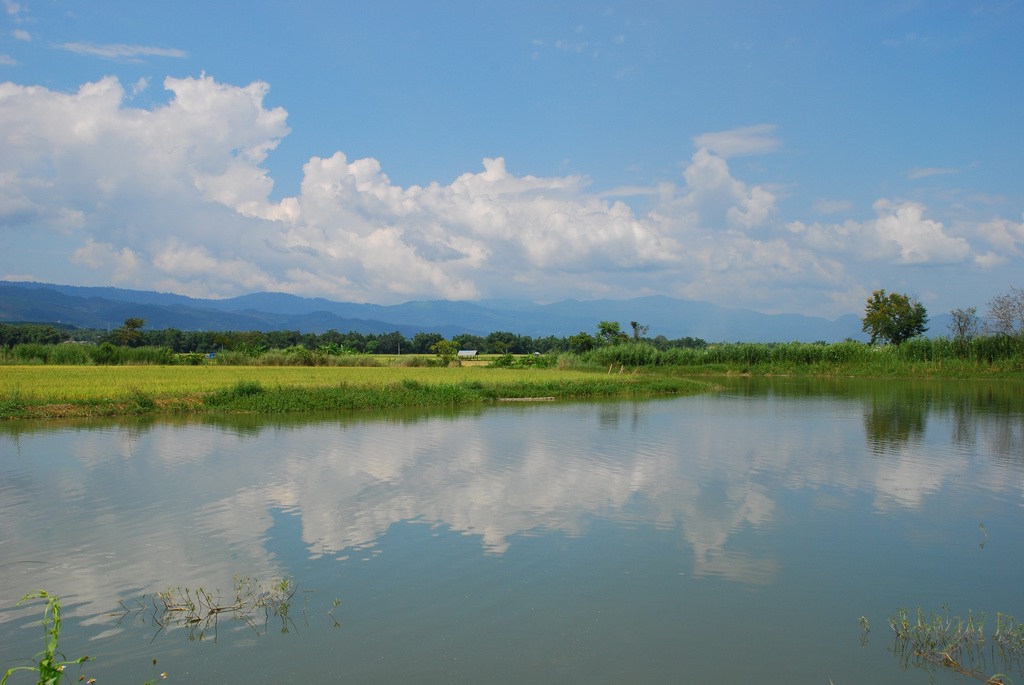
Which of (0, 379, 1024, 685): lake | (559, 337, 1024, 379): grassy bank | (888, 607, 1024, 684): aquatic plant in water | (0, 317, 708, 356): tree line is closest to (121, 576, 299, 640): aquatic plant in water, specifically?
(0, 379, 1024, 685): lake

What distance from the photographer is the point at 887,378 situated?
1567 inches

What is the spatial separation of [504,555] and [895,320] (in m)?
54.6

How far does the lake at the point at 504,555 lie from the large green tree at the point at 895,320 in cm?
4365

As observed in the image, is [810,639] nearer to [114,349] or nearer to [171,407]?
[171,407]

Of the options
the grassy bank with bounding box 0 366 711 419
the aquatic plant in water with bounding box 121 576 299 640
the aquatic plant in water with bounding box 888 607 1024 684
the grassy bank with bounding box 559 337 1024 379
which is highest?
the grassy bank with bounding box 559 337 1024 379

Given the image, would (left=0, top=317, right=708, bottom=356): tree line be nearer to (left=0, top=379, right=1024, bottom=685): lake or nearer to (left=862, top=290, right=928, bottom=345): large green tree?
(left=862, top=290, right=928, bottom=345): large green tree

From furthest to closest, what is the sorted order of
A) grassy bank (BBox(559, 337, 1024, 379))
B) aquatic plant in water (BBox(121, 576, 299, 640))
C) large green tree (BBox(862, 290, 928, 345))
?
large green tree (BBox(862, 290, 928, 345))
grassy bank (BBox(559, 337, 1024, 379))
aquatic plant in water (BBox(121, 576, 299, 640))

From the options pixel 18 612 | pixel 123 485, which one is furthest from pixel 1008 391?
pixel 18 612

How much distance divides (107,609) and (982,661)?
6.60 meters

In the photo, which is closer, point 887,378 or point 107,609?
point 107,609

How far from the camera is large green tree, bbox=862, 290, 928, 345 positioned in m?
54.5

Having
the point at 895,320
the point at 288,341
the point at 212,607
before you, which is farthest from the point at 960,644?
the point at 288,341

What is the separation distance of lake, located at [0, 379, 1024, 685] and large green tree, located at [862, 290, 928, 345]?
43.7m

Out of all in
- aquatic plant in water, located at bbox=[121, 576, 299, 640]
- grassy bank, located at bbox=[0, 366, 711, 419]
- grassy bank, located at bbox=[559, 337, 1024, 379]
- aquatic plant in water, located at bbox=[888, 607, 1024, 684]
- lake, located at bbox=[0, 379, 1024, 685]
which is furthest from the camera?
grassy bank, located at bbox=[559, 337, 1024, 379]
